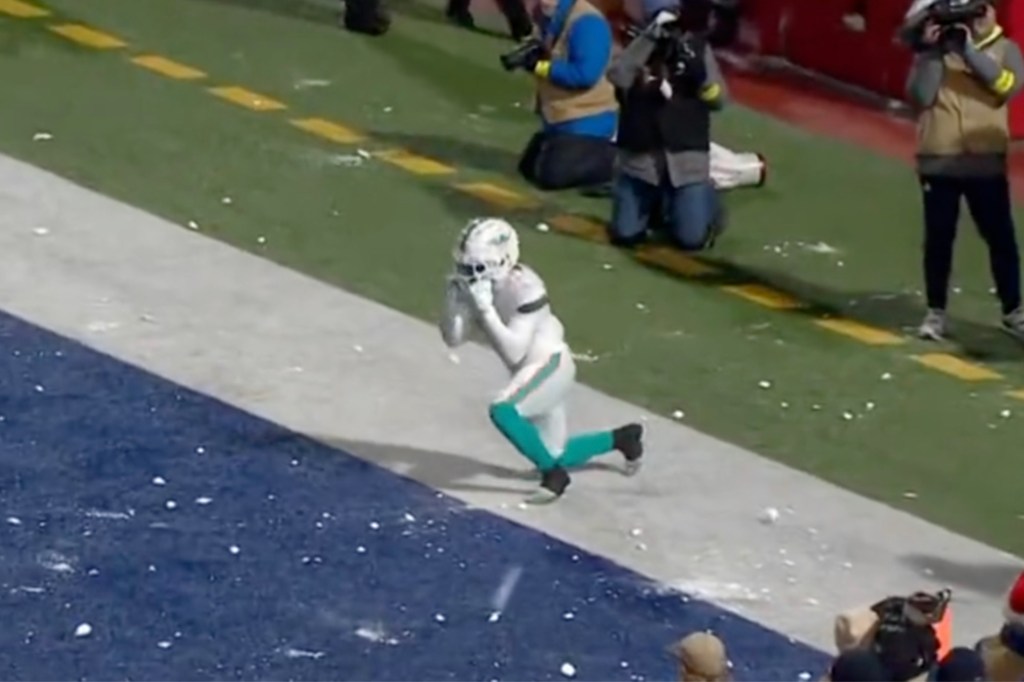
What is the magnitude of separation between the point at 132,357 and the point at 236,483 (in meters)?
1.25

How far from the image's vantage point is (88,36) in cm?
1440

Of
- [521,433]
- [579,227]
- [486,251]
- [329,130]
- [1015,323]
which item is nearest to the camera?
[486,251]

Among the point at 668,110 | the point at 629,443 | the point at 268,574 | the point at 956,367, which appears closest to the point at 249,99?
the point at 668,110

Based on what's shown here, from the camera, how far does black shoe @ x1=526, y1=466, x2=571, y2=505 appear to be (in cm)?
885


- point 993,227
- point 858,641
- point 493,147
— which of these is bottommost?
point 493,147

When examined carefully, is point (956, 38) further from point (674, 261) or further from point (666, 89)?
point (674, 261)

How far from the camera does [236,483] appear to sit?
900 cm

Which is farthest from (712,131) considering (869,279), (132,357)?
(132,357)

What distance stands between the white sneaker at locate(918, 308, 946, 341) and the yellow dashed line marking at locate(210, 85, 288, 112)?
3917mm

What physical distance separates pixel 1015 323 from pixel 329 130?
375 centimetres

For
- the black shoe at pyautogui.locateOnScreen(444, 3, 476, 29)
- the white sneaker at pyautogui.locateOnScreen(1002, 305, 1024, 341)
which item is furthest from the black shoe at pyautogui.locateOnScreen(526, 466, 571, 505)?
the black shoe at pyautogui.locateOnScreen(444, 3, 476, 29)

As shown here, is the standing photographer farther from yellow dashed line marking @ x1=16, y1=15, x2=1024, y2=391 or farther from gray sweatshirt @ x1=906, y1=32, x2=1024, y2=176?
yellow dashed line marking @ x1=16, y1=15, x2=1024, y2=391

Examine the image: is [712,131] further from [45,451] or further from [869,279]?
[45,451]

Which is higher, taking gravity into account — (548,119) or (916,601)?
(916,601)
